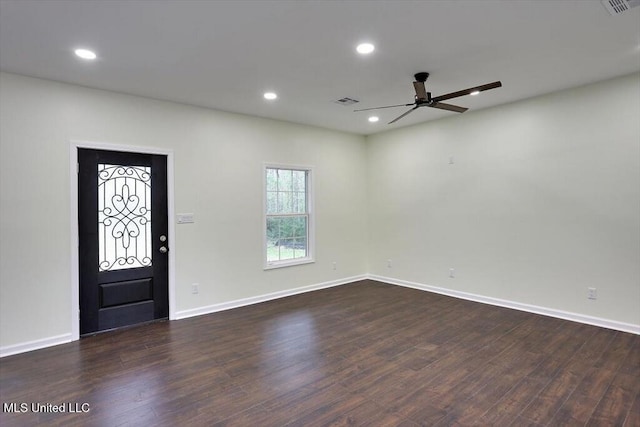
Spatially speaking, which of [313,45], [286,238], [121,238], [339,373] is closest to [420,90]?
[313,45]

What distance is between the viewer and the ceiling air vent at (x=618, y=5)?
2.32 m

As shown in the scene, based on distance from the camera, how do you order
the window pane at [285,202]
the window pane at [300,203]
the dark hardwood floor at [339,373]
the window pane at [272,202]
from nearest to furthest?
the dark hardwood floor at [339,373], the window pane at [272,202], the window pane at [285,202], the window pane at [300,203]

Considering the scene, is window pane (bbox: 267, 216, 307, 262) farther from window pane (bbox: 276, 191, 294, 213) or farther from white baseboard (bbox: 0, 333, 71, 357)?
white baseboard (bbox: 0, 333, 71, 357)

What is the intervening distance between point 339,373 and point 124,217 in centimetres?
299

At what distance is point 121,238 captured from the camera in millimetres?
4012

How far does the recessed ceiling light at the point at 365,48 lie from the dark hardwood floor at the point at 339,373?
109 inches

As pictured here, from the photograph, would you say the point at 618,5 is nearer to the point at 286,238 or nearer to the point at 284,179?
the point at 284,179

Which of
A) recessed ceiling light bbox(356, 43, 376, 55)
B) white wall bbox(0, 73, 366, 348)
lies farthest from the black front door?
recessed ceiling light bbox(356, 43, 376, 55)

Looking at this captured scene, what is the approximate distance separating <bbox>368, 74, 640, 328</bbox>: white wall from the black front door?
3838 mm

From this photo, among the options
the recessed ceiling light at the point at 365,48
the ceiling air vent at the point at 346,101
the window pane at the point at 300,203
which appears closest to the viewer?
the recessed ceiling light at the point at 365,48

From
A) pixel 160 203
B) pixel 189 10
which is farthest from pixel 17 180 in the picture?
pixel 189 10

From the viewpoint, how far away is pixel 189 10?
238 cm

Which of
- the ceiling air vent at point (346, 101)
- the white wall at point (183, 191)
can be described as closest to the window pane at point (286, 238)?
the white wall at point (183, 191)

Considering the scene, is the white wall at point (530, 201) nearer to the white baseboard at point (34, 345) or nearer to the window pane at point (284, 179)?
the window pane at point (284, 179)
